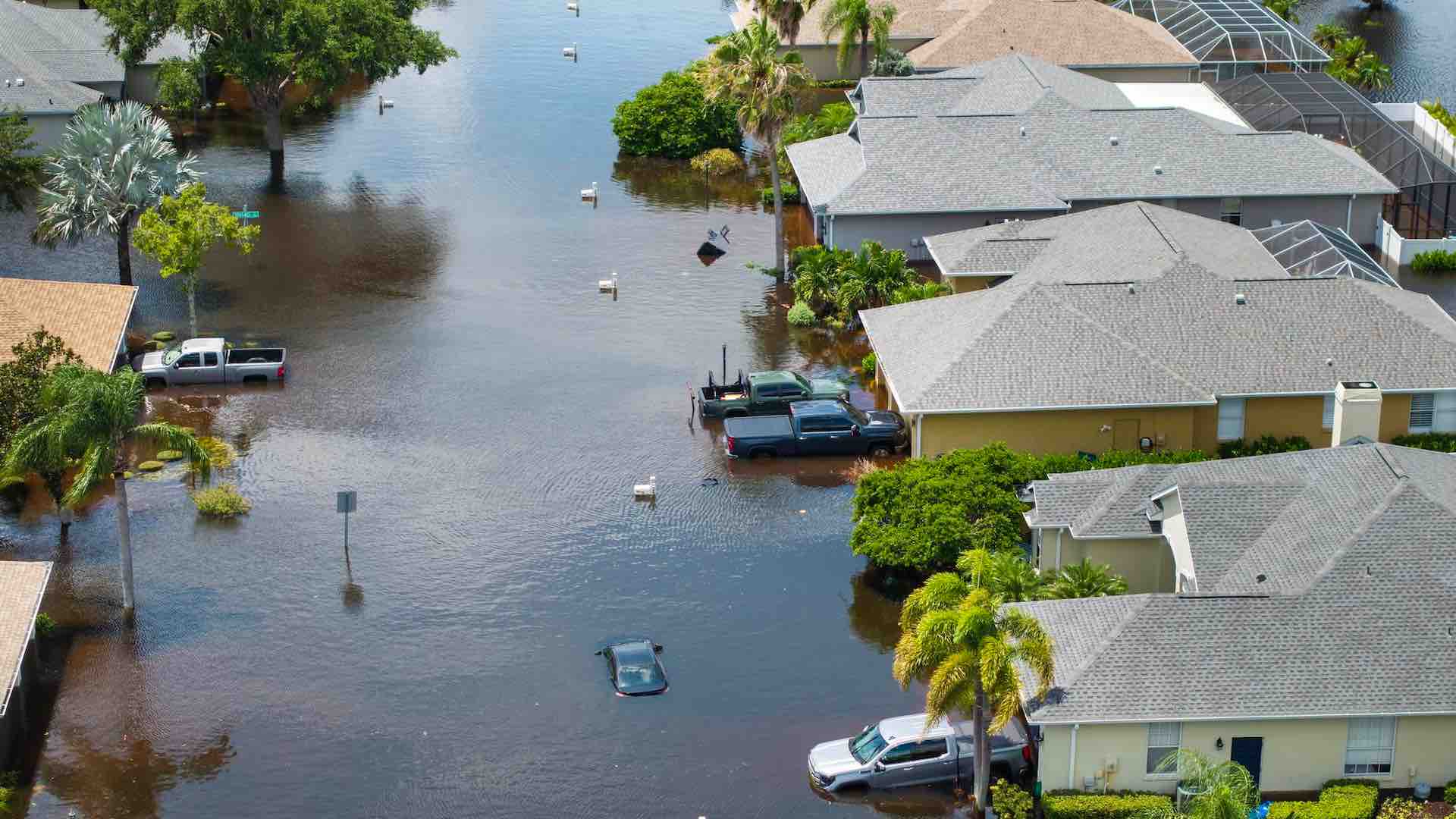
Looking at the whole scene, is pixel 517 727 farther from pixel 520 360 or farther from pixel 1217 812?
pixel 520 360

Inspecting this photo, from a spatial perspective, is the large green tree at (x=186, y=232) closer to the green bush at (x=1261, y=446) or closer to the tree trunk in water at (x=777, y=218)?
the tree trunk in water at (x=777, y=218)

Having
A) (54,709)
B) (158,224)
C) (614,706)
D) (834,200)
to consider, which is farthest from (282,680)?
(834,200)

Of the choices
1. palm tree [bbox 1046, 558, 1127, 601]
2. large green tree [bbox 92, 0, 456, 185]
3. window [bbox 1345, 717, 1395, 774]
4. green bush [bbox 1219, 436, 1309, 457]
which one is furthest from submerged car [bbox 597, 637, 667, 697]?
large green tree [bbox 92, 0, 456, 185]

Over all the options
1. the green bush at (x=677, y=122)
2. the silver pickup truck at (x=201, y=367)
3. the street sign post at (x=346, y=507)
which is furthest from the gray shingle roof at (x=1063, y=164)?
the street sign post at (x=346, y=507)

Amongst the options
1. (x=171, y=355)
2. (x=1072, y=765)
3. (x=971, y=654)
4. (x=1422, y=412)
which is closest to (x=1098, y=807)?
(x=1072, y=765)

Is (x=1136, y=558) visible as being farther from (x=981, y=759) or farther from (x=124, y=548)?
(x=124, y=548)

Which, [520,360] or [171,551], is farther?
[520,360]
